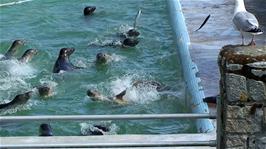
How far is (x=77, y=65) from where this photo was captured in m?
12.5

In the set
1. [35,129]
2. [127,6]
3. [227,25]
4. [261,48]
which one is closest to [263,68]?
[261,48]

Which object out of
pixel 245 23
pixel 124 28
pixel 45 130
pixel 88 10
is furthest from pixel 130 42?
pixel 245 23

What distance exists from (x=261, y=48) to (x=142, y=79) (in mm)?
7115

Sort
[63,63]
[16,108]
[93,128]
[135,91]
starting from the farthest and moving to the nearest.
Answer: [63,63], [135,91], [16,108], [93,128]

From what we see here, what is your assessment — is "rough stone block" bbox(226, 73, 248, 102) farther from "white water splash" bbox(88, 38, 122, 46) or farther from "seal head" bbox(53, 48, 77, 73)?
"white water splash" bbox(88, 38, 122, 46)

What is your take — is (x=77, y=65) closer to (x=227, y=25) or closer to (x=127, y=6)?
(x=227, y=25)

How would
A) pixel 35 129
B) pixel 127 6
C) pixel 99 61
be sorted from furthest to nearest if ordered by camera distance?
pixel 127 6 < pixel 99 61 < pixel 35 129

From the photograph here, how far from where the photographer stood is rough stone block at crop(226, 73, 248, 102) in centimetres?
450

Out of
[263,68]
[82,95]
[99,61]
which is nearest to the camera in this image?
[263,68]

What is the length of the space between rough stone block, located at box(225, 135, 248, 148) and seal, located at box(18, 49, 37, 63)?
836 centimetres

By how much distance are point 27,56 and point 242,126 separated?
864 centimetres

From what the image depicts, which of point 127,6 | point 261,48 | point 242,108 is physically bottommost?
point 127,6

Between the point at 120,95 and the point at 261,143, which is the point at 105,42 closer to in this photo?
the point at 120,95

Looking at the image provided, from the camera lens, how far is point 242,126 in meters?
4.61
